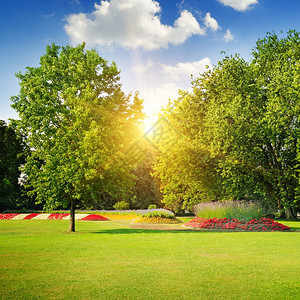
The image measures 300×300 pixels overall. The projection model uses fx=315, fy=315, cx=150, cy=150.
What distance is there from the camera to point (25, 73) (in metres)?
21.6

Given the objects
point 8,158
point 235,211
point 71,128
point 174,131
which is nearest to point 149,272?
point 71,128

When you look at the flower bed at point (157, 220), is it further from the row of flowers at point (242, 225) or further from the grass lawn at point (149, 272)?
the grass lawn at point (149, 272)

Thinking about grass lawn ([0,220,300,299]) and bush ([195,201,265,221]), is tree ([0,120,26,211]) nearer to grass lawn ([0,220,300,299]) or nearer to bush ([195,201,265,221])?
bush ([195,201,265,221])

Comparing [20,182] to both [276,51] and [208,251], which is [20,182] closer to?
[276,51]

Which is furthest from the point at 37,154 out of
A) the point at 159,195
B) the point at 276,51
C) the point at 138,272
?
the point at 159,195

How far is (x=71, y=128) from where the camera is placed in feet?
→ 60.8

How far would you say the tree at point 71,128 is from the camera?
691 inches

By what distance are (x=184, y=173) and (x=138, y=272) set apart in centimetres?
2444

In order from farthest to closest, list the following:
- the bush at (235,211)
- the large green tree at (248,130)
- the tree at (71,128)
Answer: the large green tree at (248,130), the bush at (235,211), the tree at (71,128)

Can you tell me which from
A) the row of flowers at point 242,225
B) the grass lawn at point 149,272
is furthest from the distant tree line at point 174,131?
the grass lawn at point 149,272

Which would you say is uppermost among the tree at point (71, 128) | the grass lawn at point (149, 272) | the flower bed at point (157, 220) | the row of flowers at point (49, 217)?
the tree at point (71, 128)

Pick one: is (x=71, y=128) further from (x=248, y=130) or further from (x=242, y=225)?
(x=248, y=130)

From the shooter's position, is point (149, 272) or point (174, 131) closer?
point (149, 272)

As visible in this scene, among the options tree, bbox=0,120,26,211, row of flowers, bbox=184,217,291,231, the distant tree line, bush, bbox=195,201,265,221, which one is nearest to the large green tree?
the distant tree line
